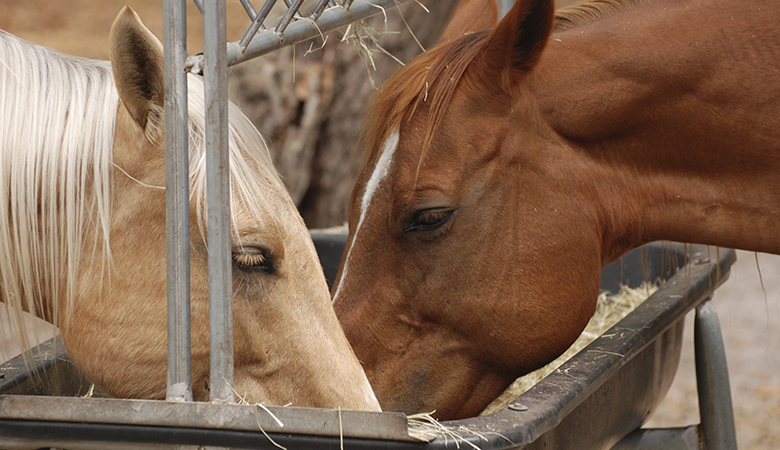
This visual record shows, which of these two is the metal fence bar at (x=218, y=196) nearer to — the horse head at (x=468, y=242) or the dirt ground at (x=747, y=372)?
the horse head at (x=468, y=242)

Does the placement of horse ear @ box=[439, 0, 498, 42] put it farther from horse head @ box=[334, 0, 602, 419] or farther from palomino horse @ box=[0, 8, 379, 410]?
palomino horse @ box=[0, 8, 379, 410]

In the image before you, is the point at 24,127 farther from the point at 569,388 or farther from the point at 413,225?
the point at 569,388

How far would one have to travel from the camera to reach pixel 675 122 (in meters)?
1.46

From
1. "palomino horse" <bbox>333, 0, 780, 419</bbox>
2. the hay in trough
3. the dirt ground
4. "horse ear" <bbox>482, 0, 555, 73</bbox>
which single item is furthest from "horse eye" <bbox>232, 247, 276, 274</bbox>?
the dirt ground

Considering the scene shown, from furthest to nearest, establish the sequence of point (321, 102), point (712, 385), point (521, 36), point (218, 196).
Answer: point (321, 102)
point (712, 385)
point (521, 36)
point (218, 196)

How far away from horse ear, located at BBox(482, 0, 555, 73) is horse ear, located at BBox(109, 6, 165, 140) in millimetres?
676

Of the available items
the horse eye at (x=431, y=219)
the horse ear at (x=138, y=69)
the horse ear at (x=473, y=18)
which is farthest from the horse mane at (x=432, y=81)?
the horse ear at (x=138, y=69)

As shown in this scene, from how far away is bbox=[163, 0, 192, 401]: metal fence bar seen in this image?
951 millimetres

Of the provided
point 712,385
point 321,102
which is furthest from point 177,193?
point 321,102

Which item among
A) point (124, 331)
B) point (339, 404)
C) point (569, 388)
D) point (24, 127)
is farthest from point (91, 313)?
point (569, 388)

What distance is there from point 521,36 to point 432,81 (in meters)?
0.21

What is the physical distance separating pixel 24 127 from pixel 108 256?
24cm

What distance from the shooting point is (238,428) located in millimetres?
954

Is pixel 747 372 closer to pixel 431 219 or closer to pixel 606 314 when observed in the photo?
pixel 606 314
